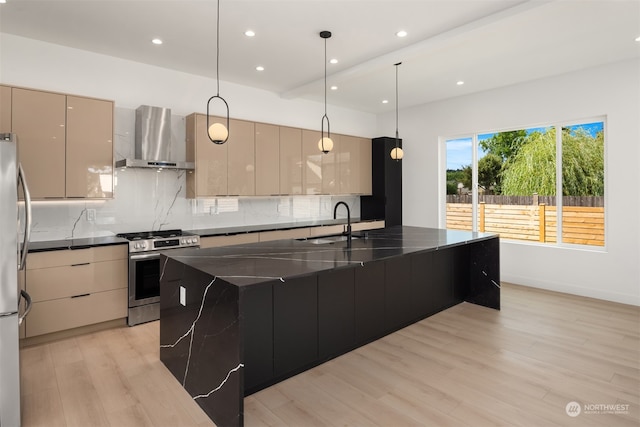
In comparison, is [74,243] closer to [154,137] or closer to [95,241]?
[95,241]

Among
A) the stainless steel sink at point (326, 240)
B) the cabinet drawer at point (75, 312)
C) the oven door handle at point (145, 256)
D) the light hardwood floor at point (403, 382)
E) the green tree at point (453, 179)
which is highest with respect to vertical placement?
the green tree at point (453, 179)

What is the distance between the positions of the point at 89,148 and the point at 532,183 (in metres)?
5.69

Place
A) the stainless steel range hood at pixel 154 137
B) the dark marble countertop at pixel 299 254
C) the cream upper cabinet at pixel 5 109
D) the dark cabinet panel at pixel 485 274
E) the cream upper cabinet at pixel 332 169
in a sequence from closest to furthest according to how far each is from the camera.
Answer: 1. the dark marble countertop at pixel 299 254
2. the cream upper cabinet at pixel 5 109
3. the stainless steel range hood at pixel 154 137
4. the dark cabinet panel at pixel 485 274
5. the cream upper cabinet at pixel 332 169

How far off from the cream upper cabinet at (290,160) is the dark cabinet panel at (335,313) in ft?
8.54

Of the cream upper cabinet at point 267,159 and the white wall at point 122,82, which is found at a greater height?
the white wall at point 122,82

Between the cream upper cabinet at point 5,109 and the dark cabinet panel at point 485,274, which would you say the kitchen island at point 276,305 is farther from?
the cream upper cabinet at point 5,109

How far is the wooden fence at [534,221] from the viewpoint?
485 centimetres

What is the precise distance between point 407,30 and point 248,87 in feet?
8.48

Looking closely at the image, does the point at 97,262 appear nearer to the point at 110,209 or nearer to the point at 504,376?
the point at 110,209

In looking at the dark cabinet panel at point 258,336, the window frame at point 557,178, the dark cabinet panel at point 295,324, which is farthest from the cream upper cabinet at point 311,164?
the dark cabinet panel at point 258,336

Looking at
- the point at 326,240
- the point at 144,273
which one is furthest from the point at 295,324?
the point at 144,273

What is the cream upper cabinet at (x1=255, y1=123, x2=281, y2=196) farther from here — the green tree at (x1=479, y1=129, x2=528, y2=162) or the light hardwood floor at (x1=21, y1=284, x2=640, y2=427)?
the green tree at (x1=479, y1=129, x2=528, y2=162)

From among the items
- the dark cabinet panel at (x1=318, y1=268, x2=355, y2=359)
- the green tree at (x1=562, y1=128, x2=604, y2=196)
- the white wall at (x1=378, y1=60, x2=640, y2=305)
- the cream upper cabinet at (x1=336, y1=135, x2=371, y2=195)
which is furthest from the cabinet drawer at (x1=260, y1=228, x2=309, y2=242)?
the green tree at (x1=562, y1=128, x2=604, y2=196)

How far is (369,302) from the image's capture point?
10.7ft
